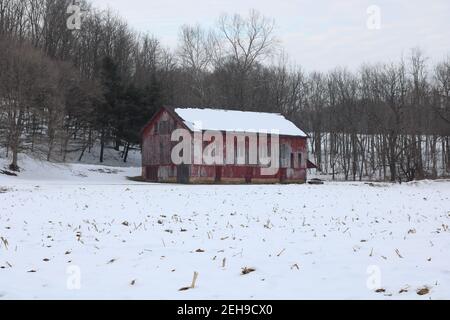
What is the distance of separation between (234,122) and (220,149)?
4175 millimetres

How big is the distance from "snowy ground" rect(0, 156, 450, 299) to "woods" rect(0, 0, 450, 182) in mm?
30454

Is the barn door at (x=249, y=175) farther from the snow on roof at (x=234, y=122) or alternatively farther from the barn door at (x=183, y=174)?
the barn door at (x=183, y=174)

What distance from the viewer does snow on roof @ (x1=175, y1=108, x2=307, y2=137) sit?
44906 mm

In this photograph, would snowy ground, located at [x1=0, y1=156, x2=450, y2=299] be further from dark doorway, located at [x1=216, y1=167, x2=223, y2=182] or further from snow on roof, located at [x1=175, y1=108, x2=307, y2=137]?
snow on roof, located at [x1=175, y1=108, x2=307, y2=137]

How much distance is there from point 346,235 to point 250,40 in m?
64.5

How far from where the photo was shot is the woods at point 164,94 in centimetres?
4269

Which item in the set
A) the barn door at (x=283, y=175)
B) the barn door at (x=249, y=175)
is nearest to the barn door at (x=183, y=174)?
the barn door at (x=249, y=175)

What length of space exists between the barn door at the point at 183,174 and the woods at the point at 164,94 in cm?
1080

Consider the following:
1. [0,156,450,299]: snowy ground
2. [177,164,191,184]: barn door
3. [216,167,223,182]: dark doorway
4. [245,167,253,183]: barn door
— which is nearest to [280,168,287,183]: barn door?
[245,167,253,183]: barn door

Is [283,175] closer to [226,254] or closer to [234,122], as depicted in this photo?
[234,122]

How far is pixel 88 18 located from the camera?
69.8 metres

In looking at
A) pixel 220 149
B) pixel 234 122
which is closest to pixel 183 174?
pixel 220 149

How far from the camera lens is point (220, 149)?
4453 centimetres
